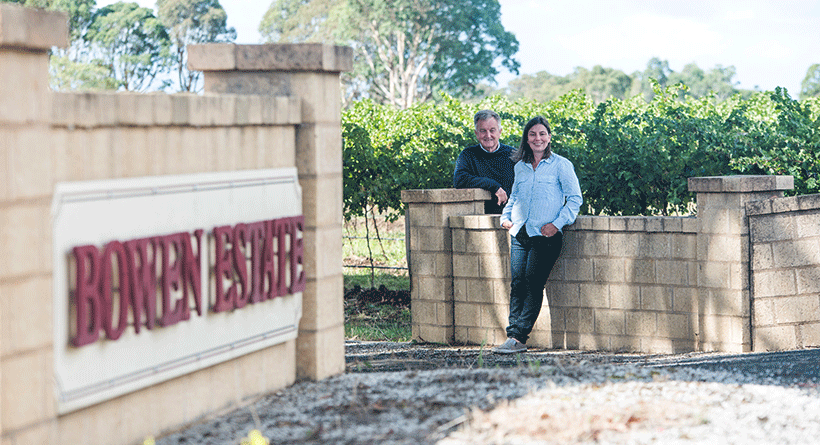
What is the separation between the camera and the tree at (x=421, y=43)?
51.6 metres

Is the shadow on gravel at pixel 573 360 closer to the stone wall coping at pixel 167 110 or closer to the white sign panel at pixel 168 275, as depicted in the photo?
the white sign panel at pixel 168 275

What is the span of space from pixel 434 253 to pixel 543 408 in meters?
3.85

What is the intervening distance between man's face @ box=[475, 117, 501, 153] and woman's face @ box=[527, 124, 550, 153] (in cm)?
68

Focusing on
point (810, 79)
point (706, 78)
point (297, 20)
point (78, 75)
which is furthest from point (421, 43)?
point (706, 78)

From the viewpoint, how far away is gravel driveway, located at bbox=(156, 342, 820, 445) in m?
4.41

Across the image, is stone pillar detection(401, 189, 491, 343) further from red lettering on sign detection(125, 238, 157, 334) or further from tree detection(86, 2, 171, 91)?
tree detection(86, 2, 171, 91)

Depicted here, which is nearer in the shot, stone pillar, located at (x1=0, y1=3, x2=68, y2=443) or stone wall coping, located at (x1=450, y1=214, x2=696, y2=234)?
stone pillar, located at (x1=0, y1=3, x2=68, y2=443)

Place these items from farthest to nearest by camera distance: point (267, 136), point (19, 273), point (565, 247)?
1. point (565, 247)
2. point (267, 136)
3. point (19, 273)

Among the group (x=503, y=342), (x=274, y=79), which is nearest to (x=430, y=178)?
(x=503, y=342)

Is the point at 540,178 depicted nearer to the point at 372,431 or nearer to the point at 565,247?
the point at 565,247

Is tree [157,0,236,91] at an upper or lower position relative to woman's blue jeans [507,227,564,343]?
upper

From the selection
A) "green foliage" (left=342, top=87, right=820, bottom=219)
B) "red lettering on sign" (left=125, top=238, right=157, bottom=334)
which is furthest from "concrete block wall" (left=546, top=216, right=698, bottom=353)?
"red lettering on sign" (left=125, top=238, right=157, bottom=334)

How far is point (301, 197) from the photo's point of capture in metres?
5.69

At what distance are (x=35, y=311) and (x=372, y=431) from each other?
1.63 metres
